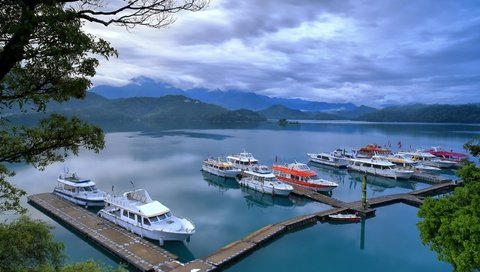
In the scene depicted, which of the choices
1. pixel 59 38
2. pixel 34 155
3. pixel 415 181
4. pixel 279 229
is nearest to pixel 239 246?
pixel 279 229

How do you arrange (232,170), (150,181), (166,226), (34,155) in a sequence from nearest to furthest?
1. (34,155)
2. (166,226)
3. (150,181)
4. (232,170)

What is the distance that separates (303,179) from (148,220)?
29.7 m

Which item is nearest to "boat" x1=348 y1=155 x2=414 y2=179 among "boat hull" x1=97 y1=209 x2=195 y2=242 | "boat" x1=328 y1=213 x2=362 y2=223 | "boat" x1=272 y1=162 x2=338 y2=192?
"boat" x1=272 y1=162 x2=338 y2=192

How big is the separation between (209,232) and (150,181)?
26.7 metres

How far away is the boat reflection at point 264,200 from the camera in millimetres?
46850

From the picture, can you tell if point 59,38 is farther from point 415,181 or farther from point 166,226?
point 415,181

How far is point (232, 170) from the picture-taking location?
62.3 meters

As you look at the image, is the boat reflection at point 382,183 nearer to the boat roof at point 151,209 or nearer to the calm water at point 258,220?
the calm water at point 258,220

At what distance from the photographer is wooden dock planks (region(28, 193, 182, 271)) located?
24997 mm

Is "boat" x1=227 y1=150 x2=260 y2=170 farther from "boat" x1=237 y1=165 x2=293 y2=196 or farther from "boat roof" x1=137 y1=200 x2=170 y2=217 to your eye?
"boat roof" x1=137 y1=200 x2=170 y2=217

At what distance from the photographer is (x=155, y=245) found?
28594 millimetres

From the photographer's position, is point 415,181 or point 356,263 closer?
point 356,263

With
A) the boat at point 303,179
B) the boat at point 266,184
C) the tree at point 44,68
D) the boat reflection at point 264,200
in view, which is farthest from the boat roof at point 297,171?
the tree at point 44,68

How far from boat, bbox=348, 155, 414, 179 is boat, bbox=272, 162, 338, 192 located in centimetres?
1839
